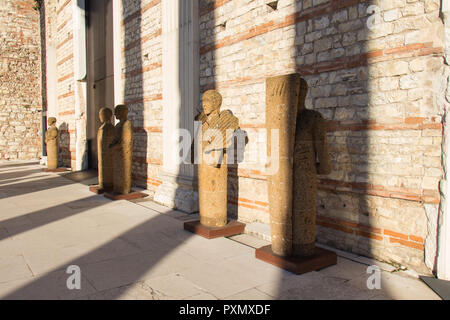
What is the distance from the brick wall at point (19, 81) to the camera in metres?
15.4

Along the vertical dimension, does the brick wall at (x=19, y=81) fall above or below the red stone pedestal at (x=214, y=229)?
above

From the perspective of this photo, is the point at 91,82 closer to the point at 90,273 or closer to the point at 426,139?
the point at 90,273

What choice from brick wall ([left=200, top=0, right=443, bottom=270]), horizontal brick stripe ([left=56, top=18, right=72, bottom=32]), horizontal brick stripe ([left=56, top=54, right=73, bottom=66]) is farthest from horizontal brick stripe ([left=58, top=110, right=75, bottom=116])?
brick wall ([left=200, top=0, right=443, bottom=270])

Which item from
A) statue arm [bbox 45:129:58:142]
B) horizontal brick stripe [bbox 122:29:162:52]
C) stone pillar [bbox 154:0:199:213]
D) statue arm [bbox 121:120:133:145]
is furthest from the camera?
statue arm [bbox 45:129:58:142]

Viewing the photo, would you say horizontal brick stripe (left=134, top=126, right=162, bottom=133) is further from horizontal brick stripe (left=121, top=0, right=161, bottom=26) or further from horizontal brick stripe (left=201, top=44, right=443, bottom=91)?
horizontal brick stripe (left=201, top=44, right=443, bottom=91)

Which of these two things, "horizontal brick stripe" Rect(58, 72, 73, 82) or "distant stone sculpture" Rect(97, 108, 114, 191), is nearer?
"distant stone sculpture" Rect(97, 108, 114, 191)

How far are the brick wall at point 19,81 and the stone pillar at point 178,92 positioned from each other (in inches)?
463

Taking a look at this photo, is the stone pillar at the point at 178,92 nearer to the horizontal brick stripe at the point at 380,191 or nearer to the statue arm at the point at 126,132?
the statue arm at the point at 126,132

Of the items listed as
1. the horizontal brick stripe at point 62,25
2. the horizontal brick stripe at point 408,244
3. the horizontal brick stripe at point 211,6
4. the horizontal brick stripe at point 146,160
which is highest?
the horizontal brick stripe at point 62,25

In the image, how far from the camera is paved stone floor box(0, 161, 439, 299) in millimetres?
2988

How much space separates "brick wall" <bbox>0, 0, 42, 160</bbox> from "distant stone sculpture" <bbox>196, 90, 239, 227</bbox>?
1409cm

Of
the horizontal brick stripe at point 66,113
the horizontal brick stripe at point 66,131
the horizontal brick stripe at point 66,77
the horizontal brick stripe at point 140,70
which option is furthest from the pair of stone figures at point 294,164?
the horizontal brick stripe at point 66,77

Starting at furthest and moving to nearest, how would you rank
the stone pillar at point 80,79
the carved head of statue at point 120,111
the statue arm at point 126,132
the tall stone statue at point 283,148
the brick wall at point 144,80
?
the stone pillar at point 80,79
the brick wall at point 144,80
the carved head of statue at point 120,111
the statue arm at point 126,132
the tall stone statue at point 283,148
